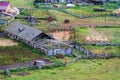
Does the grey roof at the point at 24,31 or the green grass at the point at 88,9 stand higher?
the grey roof at the point at 24,31

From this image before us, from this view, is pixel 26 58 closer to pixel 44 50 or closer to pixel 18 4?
pixel 44 50

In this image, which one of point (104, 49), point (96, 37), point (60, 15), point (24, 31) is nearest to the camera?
point (104, 49)

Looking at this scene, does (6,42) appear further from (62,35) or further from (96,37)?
(96,37)

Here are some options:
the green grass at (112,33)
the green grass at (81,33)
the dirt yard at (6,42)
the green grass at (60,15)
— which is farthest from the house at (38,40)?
the green grass at (60,15)

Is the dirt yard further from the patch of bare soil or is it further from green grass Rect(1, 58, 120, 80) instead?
green grass Rect(1, 58, 120, 80)

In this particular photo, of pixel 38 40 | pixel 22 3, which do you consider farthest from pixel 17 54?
pixel 22 3

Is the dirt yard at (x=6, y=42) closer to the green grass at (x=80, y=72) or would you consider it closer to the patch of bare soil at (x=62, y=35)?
the patch of bare soil at (x=62, y=35)
